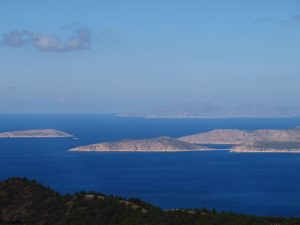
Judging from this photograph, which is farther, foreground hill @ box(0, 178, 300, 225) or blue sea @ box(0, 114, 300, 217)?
Answer: blue sea @ box(0, 114, 300, 217)

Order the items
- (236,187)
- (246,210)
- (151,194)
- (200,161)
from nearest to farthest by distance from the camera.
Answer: (246,210) < (151,194) < (236,187) < (200,161)

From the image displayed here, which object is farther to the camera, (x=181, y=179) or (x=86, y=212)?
(x=181, y=179)

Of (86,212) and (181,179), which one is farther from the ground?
(86,212)

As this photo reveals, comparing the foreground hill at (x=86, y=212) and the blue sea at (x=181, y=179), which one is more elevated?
the foreground hill at (x=86, y=212)

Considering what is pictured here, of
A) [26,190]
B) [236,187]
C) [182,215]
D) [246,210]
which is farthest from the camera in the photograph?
[236,187]

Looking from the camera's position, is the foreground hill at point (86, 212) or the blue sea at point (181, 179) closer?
the foreground hill at point (86, 212)

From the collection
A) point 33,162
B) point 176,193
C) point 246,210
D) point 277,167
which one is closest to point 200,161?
point 277,167

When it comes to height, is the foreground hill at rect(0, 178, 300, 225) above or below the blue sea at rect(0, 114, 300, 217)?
above

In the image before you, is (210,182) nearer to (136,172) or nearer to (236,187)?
(236,187)
